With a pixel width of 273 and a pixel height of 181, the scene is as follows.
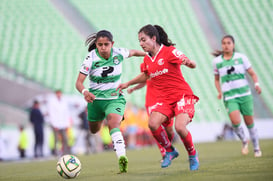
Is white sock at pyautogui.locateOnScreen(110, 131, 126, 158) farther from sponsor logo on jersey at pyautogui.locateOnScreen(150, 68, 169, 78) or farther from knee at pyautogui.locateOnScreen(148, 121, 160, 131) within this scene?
sponsor logo on jersey at pyautogui.locateOnScreen(150, 68, 169, 78)

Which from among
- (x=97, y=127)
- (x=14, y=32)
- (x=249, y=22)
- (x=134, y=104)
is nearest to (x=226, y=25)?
(x=249, y=22)

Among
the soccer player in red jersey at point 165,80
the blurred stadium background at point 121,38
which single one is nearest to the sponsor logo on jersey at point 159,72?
the soccer player in red jersey at point 165,80

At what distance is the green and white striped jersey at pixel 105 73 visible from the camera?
6.89m

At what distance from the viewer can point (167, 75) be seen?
6637 mm

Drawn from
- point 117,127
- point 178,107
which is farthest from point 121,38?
point 178,107

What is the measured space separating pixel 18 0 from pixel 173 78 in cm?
2476

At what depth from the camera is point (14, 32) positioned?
2694 centimetres

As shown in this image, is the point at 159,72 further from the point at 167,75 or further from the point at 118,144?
the point at 118,144

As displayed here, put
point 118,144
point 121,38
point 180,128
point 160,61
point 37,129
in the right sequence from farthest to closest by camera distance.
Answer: point 121,38, point 37,129, point 160,61, point 118,144, point 180,128

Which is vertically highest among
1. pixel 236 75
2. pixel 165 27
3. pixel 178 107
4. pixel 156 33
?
pixel 165 27

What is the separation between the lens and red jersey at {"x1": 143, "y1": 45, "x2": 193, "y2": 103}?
658 centimetres

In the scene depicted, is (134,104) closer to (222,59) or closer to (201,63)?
(201,63)

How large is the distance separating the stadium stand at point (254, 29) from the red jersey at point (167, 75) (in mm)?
17629

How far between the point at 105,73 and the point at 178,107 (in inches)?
48.2
